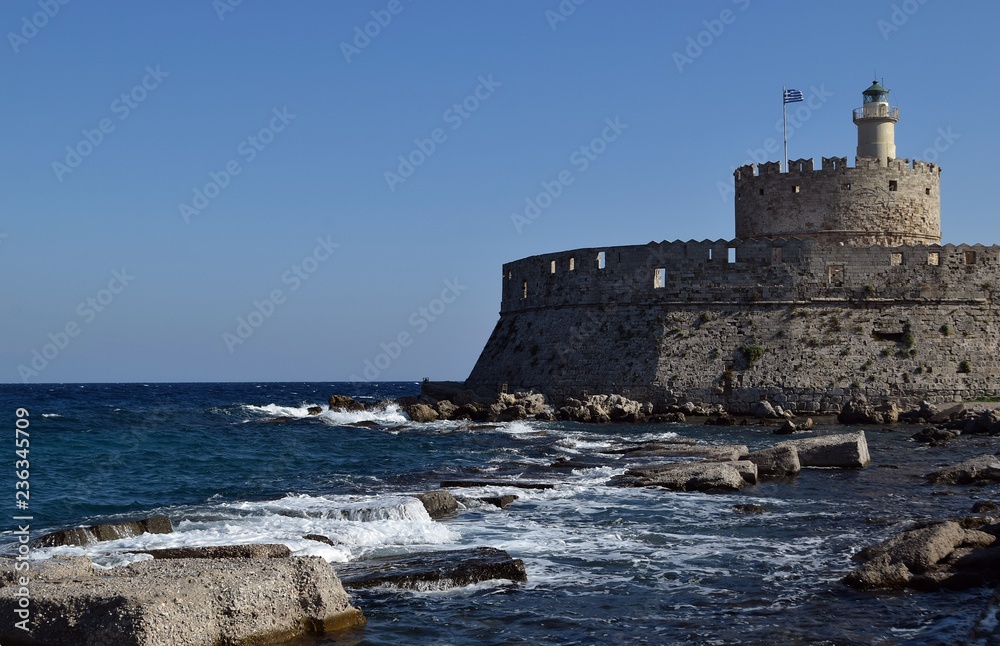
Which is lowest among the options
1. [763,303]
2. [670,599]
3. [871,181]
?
[670,599]

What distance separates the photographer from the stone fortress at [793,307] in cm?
2448

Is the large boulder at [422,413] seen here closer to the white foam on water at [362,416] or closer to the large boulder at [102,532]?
the white foam on water at [362,416]

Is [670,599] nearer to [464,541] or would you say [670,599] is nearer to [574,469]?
[464,541]

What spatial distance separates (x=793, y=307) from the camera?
84.9 feet

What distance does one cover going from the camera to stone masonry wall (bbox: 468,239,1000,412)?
24344 millimetres

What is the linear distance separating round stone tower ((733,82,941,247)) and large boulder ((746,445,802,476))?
16294mm

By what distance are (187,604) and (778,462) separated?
32.6 feet

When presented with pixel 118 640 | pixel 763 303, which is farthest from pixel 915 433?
pixel 118 640

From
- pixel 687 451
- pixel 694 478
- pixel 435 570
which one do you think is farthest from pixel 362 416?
pixel 435 570

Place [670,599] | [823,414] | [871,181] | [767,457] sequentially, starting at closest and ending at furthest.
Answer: [670,599], [767,457], [823,414], [871,181]

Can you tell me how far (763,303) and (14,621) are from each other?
74.9ft

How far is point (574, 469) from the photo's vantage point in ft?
49.5

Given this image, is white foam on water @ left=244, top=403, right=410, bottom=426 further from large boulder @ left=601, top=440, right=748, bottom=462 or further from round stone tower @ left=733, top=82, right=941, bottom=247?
round stone tower @ left=733, top=82, right=941, bottom=247

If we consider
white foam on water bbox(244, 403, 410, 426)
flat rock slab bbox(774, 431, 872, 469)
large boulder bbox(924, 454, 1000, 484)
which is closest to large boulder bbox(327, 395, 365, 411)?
white foam on water bbox(244, 403, 410, 426)
